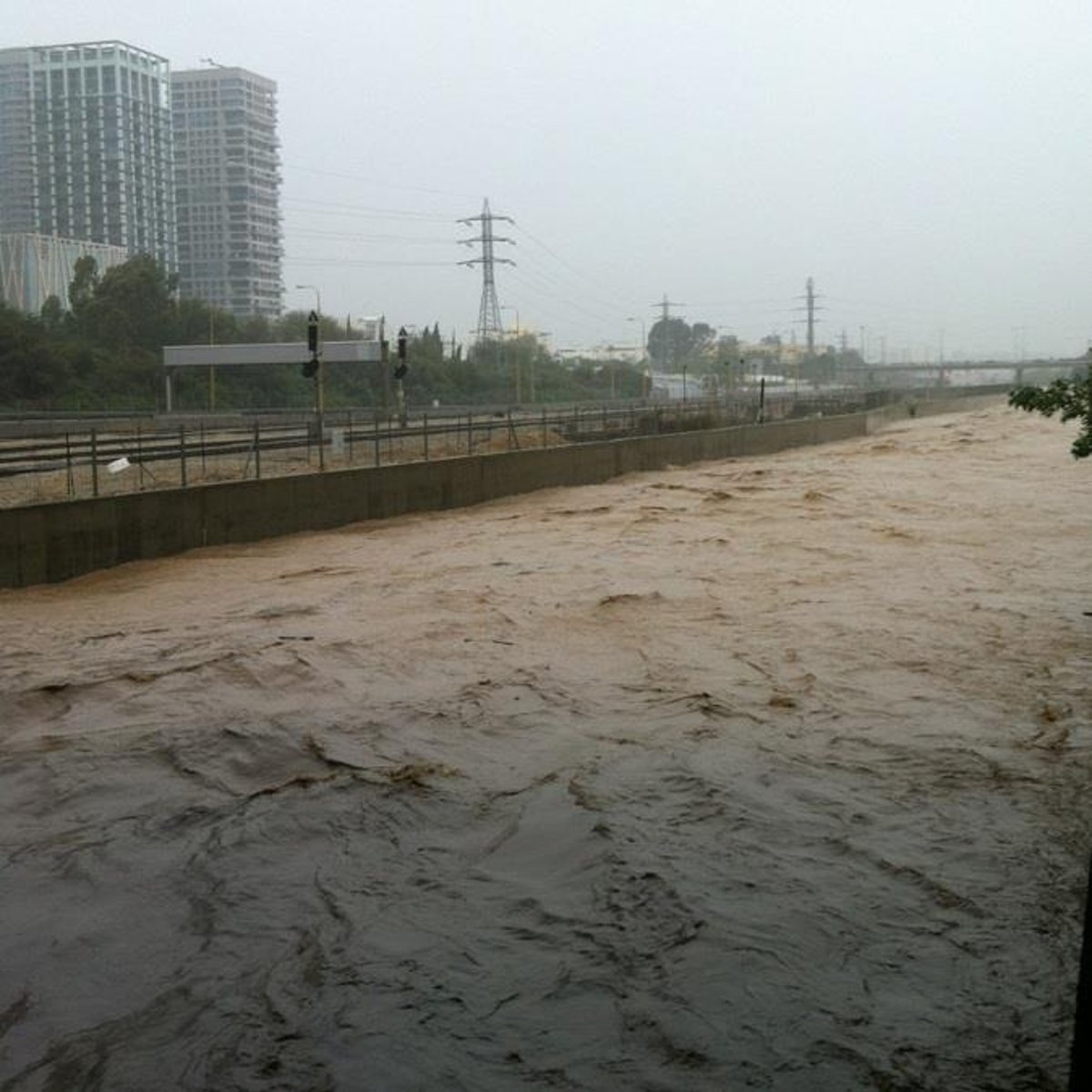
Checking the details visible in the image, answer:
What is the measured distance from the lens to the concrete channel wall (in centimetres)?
2370

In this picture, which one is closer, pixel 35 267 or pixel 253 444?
pixel 253 444

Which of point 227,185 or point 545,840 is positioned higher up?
point 227,185

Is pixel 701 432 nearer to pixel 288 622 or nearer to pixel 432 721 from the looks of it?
pixel 288 622

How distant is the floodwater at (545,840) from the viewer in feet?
22.5

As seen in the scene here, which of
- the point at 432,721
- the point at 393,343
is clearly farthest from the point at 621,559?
the point at 393,343

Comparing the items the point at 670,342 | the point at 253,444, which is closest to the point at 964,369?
the point at 670,342

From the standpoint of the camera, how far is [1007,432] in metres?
76.6

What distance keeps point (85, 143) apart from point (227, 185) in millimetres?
8450

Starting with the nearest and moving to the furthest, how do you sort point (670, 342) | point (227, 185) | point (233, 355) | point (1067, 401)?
point (1067, 401)
point (233, 355)
point (227, 185)
point (670, 342)

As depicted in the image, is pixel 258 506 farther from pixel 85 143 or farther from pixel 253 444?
pixel 85 143

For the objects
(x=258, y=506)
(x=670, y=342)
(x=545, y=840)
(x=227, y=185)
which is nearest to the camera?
(x=545, y=840)

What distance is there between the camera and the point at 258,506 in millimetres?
28938

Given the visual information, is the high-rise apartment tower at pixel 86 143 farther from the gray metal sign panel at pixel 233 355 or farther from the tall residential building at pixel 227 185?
the gray metal sign panel at pixel 233 355

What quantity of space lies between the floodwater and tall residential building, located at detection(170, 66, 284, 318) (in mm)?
61327
